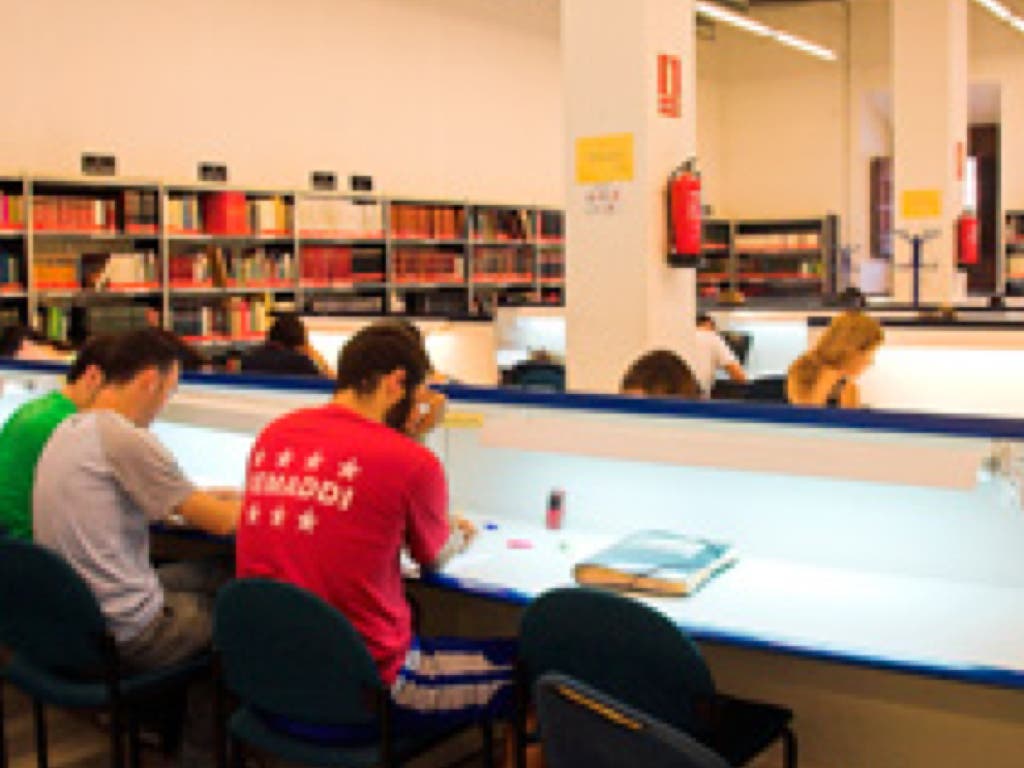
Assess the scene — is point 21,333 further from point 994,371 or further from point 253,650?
point 994,371

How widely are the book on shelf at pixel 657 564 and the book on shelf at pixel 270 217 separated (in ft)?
21.0

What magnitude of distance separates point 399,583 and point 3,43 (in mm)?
6724

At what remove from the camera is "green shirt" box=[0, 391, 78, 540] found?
11.7 feet

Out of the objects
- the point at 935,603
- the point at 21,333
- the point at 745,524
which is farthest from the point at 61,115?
the point at 935,603

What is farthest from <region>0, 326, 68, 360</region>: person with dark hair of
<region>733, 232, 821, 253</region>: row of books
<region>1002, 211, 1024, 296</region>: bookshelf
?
<region>1002, 211, 1024, 296</region>: bookshelf

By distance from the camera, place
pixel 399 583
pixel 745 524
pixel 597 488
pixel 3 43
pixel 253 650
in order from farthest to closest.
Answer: pixel 3 43 → pixel 597 488 → pixel 745 524 → pixel 399 583 → pixel 253 650

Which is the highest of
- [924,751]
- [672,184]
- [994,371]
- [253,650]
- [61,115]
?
[61,115]

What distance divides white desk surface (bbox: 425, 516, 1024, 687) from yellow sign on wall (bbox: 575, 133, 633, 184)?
9.57ft

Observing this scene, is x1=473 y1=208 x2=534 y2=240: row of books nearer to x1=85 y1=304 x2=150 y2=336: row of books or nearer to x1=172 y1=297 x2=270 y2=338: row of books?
x1=172 y1=297 x2=270 y2=338: row of books

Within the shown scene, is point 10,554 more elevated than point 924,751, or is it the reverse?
point 10,554

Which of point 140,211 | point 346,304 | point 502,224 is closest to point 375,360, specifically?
point 140,211

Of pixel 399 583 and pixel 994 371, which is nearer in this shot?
pixel 399 583

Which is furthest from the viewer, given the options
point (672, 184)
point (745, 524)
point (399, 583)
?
point (672, 184)

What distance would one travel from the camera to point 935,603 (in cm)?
284
